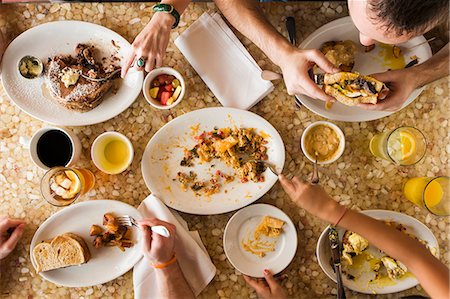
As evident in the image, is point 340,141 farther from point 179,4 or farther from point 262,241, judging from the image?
point 179,4

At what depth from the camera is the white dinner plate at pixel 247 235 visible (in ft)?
6.06

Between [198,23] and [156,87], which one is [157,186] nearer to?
[156,87]

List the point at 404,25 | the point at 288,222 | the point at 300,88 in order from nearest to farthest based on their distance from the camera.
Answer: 1. the point at 404,25
2. the point at 300,88
3. the point at 288,222

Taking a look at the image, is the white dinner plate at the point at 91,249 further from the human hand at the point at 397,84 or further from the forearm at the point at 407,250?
the human hand at the point at 397,84

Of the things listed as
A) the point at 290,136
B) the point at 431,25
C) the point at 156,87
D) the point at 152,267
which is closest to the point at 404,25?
the point at 431,25

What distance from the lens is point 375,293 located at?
6.06ft

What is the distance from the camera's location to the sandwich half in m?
1.56

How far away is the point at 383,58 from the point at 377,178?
507 mm

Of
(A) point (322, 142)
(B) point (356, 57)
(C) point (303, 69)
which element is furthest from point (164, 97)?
(B) point (356, 57)

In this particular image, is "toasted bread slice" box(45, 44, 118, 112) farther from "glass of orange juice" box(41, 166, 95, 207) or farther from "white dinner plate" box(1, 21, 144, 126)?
"glass of orange juice" box(41, 166, 95, 207)

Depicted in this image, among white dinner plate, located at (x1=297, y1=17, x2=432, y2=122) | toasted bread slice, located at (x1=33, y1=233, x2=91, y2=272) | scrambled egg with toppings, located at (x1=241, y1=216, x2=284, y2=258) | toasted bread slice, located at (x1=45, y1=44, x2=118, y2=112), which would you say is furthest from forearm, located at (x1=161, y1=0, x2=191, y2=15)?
toasted bread slice, located at (x1=33, y1=233, x2=91, y2=272)

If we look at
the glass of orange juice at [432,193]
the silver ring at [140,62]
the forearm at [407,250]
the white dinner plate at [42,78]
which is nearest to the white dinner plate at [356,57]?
the glass of orange juice at [432,193]

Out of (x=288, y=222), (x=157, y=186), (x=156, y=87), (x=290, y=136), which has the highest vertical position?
(x=156, y=87)

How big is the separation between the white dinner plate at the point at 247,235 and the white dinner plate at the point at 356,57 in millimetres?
463
